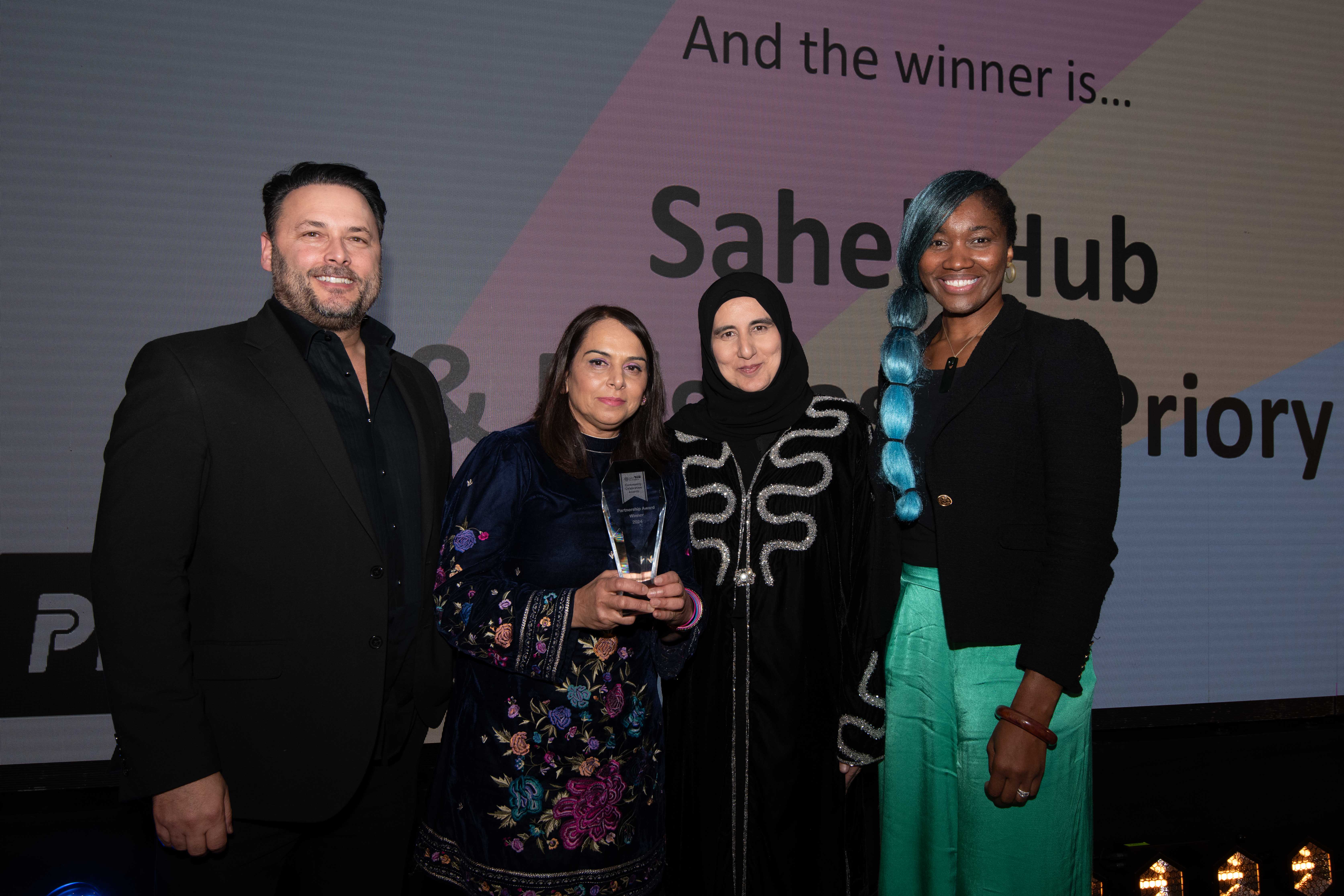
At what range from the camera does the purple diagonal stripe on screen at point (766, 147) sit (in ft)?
9.78

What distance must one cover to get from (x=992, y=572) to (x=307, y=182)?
1.55 metres

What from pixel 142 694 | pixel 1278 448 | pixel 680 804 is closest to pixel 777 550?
pixel 680 804

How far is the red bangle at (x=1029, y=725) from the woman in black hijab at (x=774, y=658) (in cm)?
33

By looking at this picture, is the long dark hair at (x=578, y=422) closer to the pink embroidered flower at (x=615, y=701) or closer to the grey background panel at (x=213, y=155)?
the pink embroidered flower at (x=615, y=701)

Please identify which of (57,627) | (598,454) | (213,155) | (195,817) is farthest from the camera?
(213,155)

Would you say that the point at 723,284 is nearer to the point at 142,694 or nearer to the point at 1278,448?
the point at 142,694

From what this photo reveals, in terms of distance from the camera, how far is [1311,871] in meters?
2.27

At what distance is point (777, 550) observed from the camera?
5.37ft

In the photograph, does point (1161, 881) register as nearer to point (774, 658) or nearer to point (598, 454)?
point (774, 658)

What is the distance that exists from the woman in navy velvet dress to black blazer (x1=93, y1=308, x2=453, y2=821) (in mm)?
188

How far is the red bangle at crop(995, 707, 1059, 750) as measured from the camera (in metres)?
1.30

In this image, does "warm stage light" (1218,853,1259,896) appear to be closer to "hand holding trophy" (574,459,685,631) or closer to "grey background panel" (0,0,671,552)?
"hand holding trophy" (574,459,685,631)

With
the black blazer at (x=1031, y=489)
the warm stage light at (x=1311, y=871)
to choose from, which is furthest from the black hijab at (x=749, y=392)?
the warm stage light at (x=1311, y=871)

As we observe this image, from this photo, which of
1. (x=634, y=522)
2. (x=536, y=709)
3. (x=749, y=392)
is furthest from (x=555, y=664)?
(x=749, y=392)
